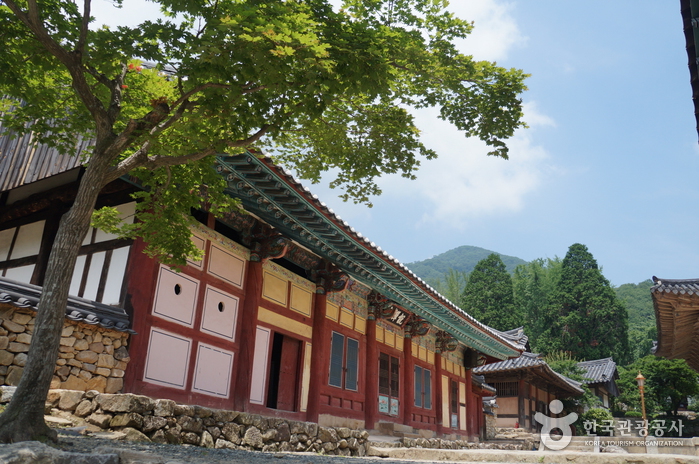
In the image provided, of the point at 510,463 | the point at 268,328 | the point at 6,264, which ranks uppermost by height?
the point at 6,264

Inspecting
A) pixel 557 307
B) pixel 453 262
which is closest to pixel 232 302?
pixel 557 307

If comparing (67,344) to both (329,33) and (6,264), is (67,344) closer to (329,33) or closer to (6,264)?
(6,264)

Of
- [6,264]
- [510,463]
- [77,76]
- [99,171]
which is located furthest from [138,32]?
[510,463]

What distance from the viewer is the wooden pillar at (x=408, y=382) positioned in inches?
610

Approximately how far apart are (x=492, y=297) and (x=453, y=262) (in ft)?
452

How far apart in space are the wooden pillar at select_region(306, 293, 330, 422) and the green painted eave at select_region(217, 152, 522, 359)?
1.08 meters

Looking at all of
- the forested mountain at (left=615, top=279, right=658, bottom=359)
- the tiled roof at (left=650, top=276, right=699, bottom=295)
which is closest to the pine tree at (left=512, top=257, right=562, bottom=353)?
the forested mountain at (left=615, top=279, right=658, bottom=359)

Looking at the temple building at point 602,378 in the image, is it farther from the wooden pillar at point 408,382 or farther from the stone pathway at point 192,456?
the stone pathway at point 192,456

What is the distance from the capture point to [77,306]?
7344 mm

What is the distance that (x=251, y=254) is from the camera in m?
10.6

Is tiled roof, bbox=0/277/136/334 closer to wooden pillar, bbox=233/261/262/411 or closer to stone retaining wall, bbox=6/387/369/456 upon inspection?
stone retaining wall, bbox=6/387/369/456

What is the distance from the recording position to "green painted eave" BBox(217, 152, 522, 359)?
8.34 meters

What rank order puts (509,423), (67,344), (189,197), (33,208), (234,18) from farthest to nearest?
(509,423) → (33,208) → (67,344) → (189,197) → (234,18)

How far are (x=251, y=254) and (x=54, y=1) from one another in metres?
6.21
